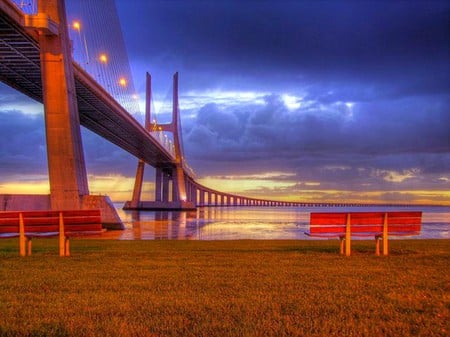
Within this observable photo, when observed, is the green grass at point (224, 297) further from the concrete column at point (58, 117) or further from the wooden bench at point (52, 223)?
the concrete column at point (58, 117)

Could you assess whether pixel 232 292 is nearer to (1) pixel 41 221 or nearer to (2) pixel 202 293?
(2) pixel 202 293

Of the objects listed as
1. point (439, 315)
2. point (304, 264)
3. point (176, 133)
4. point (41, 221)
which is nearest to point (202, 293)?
point (439, 315)

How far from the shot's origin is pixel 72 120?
66.2ft

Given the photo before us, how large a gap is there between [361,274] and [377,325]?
248 cm

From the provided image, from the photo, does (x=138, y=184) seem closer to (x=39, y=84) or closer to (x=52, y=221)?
(x=39, y=84)

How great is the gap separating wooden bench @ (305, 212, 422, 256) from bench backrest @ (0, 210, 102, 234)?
11.6 feet

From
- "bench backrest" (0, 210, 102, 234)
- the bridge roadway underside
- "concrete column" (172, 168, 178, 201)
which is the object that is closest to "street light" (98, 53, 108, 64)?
the bridge roadway underside

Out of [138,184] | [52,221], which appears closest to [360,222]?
[52,221]

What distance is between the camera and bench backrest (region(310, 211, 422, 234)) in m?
8.81

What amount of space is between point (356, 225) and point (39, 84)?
21.8m

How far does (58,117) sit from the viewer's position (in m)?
19.8

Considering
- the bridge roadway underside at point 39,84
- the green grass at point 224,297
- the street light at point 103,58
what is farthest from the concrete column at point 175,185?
the green grass at point 224,297

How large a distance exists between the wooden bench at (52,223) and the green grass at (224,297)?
28.1 inches

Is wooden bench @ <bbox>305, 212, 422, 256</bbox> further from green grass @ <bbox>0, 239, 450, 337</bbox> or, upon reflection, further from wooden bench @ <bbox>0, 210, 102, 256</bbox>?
wooden bench @ <bbox>0, 210, 102, 256</bbox>
